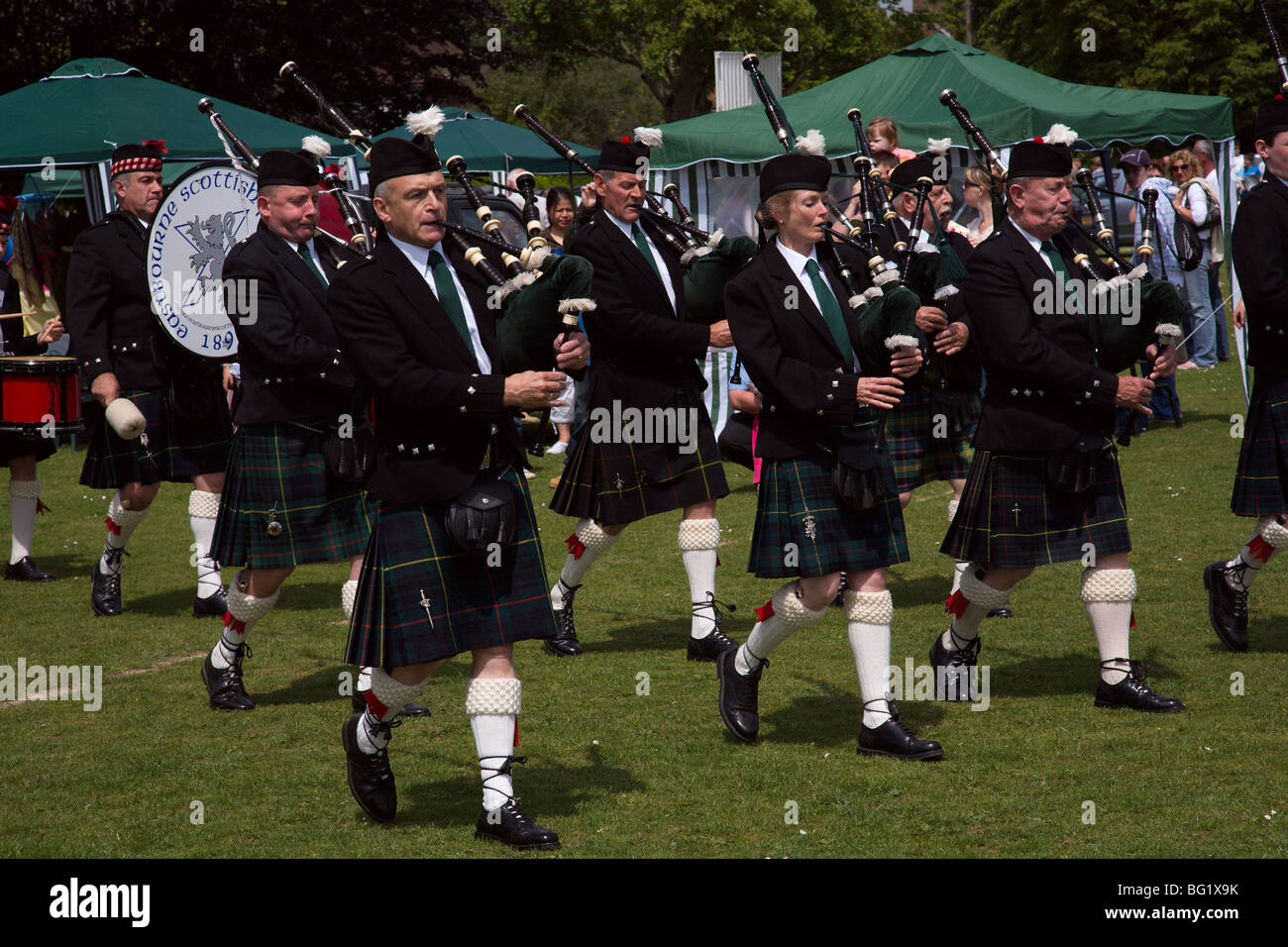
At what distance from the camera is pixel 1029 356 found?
475 centimetres

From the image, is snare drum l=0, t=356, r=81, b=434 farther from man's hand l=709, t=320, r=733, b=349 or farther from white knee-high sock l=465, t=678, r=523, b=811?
white knee-high sock l=465, t=678, r=523, b=811

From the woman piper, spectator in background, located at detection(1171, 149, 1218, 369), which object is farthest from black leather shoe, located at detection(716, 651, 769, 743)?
spectator in background, located at detection(1171, 149, 1218, 369)

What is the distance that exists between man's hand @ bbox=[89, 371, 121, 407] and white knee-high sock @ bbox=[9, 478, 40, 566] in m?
1.84

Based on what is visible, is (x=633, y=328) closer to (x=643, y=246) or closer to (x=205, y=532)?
(x=643, y=246)

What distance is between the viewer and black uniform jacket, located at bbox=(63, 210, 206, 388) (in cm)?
660

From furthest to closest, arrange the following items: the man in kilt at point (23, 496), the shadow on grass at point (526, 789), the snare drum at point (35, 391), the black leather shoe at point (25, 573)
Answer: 1. the black leather shoe at point (25, 573)
2. the man in kilt at point (23, 496)
3. the snare drum at point (35, 391)
4. the shadow on grass at point (526, 789)

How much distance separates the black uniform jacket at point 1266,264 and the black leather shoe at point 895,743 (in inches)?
84.5

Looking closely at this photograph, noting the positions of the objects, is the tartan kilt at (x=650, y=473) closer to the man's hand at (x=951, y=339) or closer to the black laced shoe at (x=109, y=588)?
the man's hand at (x=951, y=339)

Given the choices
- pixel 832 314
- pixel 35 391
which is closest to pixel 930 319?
pixel 832 314

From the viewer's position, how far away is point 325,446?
5.45m

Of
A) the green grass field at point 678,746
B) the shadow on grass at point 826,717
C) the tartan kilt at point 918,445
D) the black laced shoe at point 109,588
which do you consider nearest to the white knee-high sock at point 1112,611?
the green grass field at point 678,746

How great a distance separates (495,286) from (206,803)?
1848 mm

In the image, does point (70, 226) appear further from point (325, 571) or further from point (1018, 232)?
point (1018, 232)

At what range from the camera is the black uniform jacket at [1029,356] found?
4.77m
